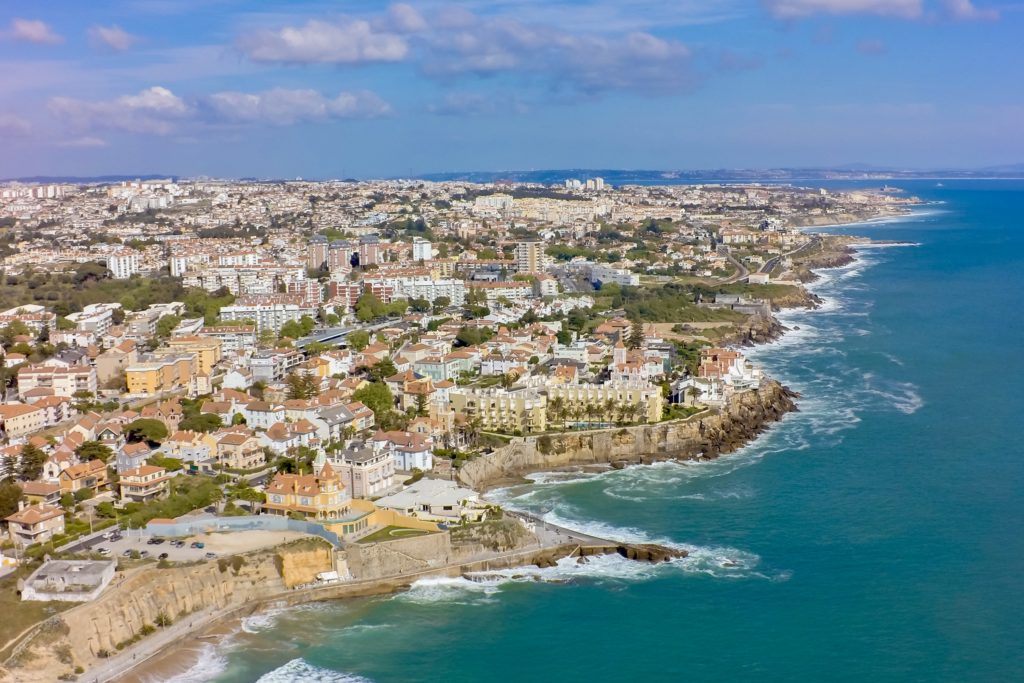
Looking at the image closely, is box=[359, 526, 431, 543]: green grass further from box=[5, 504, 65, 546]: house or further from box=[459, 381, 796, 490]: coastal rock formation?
box=[5, 504, 65, 546]: house

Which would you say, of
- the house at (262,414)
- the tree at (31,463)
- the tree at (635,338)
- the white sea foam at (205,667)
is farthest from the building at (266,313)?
the white sea foam at (205,667)

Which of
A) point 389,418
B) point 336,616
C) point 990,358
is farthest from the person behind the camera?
point 990,358

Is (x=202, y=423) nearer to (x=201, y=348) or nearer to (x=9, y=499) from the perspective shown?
(x=9, y=499)

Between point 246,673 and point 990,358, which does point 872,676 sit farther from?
point 990,358

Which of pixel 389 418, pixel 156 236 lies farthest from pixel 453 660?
pixel 156 236

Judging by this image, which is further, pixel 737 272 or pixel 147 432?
pixel 737 272

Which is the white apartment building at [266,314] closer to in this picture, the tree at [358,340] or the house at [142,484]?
the tree at [358,340]

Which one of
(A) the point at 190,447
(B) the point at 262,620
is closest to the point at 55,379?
(A) the point at 190,447

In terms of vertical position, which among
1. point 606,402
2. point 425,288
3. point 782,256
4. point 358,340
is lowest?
point 606,402
